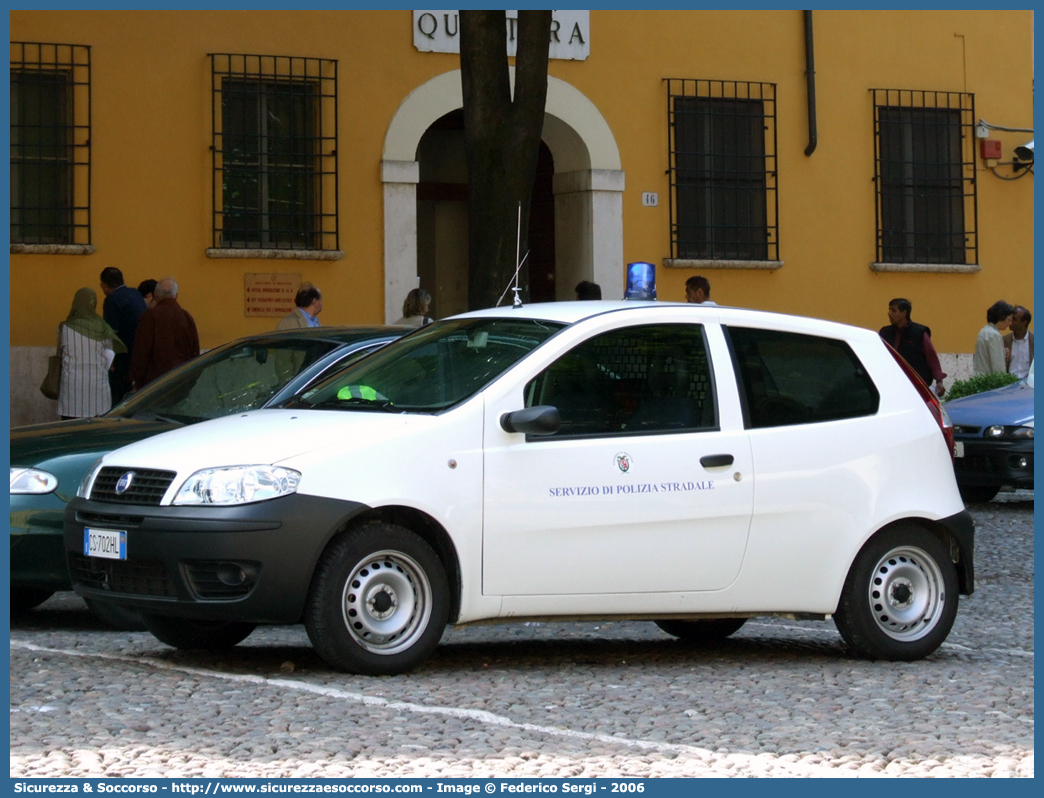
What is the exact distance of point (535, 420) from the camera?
6.87 m

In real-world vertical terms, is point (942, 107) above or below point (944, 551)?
above

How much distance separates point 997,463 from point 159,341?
7.00m

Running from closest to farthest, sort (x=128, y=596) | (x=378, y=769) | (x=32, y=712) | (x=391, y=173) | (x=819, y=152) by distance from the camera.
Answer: (x=378, y=769)
(x=32, y=712)
(x=128, y=596)
(x=391, y=173)
(x=819, y=152)

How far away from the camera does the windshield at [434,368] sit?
23.5 ft

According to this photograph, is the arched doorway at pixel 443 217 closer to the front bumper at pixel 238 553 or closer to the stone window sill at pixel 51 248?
the stone window sill at pixel 51 248

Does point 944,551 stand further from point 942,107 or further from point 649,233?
point 942,107

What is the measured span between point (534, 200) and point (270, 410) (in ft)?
42.2

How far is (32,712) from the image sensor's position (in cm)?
605

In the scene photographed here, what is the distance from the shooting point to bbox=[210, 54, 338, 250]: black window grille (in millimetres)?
17219

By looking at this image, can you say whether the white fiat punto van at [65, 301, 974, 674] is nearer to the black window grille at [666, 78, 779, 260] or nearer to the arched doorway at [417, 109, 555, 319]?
the black window grille at [666, 78, 779, 260]

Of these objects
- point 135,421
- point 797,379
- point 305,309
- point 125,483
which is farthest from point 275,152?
point 125,483

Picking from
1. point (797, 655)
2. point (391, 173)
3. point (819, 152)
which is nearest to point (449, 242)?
point (391, 173)

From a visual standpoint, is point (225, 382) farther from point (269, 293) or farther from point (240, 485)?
point (269, 293)

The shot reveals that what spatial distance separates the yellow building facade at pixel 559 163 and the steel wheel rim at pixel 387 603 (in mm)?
10485
